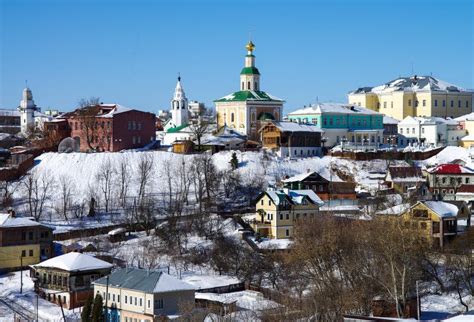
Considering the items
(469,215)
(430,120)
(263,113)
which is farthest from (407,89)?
(469,215)

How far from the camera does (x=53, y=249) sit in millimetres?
45656

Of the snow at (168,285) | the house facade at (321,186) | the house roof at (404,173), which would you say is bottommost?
the snow at (168,285)

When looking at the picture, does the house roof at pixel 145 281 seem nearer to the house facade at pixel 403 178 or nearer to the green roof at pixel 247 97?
the house facade at pixel 403 178

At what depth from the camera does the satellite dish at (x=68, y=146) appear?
202ft

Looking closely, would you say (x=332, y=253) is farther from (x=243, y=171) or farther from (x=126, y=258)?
(x=243, y=171)

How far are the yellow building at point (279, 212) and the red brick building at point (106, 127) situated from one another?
1679cm

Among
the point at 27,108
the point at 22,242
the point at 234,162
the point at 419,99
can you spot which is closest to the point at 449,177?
the point at 234,162

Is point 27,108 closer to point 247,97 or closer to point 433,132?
point 247,97

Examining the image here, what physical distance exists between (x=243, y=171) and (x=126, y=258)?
15362mm

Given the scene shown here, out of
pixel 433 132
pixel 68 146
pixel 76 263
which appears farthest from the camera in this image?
pixel 433 132

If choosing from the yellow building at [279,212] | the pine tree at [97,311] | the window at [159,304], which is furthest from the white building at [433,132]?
the pine tree at [97,311]

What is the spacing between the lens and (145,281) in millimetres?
35344

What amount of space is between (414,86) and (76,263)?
4696 cm

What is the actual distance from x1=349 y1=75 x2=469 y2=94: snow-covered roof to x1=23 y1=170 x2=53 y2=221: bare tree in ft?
110
